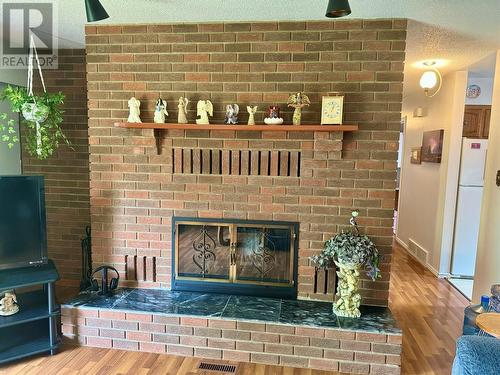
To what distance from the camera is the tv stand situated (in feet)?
7.11

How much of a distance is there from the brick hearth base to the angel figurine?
145 cm

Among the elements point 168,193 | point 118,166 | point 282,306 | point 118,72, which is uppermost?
point 118,72

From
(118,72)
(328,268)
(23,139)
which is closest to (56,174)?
(23,139)

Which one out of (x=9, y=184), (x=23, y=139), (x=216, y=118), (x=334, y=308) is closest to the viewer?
(x=9, y=184)

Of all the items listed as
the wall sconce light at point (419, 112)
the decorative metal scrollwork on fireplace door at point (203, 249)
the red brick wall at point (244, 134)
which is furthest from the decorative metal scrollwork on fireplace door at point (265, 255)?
the wall sconce light at point (419, 112)

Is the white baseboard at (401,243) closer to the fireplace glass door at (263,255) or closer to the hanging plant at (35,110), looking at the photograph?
the fireplace glass door at (263,255)

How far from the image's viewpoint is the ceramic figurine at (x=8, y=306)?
2.25 metres

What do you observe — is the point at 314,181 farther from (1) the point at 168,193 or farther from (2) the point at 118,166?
(2) the point at 118,166

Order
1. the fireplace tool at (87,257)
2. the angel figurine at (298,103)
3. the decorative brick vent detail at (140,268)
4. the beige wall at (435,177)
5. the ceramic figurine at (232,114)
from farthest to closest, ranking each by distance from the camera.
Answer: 1. the beige wall at (435,177)
2. the fireplace tool at (87,257)
3. the decorative brick vent detail at (140,268)
4. the ceramic figurine at (232,114)
5. the angel figurine at (298,103)

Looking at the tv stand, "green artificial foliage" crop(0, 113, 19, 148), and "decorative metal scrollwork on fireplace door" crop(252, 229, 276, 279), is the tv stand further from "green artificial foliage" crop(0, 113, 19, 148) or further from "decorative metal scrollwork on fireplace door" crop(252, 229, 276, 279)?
"decorative metal scrollwork on fireplace door" crop(252, 229, 276, 279)

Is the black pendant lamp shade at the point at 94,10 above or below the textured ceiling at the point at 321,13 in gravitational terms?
below

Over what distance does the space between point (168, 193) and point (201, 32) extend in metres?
1.28

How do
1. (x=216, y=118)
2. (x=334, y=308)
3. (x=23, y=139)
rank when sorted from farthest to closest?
(x=23, y=139)
(x=216, y=118)
(x=334, y=308)

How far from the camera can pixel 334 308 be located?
7.84ft
